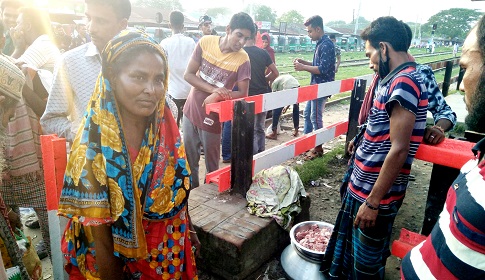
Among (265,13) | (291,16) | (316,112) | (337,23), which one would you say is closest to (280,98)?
(316,112)

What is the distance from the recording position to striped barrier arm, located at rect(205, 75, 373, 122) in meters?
2.73

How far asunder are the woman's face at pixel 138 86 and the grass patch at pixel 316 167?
3260 millimetres

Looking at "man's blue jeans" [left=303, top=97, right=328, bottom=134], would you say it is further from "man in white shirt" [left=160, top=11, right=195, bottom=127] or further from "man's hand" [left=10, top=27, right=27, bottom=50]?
"man's hand" [left=10, top=27, right=27, bottom=50]

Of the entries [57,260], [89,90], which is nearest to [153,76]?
[89,90]

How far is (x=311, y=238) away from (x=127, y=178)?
6.01ft

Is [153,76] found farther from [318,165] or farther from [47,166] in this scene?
[318,165]

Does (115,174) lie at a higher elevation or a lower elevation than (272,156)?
higher

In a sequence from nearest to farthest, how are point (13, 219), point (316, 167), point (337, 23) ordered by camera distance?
point (13, 219)
point (316, 167)
point (337, 23)

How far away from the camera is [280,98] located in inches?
131

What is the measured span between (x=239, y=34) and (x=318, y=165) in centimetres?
243

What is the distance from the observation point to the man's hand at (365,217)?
6.79 ft

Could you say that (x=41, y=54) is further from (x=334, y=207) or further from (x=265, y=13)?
(x=265, y=13)

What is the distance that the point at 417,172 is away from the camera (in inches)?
205

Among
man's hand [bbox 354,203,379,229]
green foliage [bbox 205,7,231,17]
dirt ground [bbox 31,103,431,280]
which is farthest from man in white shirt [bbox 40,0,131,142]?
green foliage [bbox 205,7,231,17]
